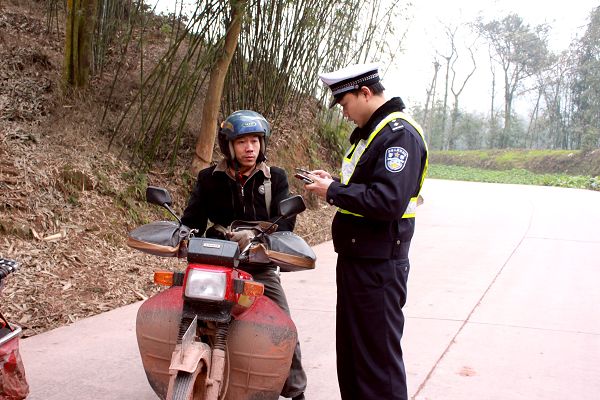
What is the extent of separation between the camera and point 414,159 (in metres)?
2.68

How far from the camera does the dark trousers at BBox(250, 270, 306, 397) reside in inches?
128

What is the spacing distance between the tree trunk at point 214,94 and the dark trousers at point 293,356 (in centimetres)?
372

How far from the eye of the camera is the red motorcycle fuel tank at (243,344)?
2.79 m

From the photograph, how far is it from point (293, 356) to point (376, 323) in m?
0.64

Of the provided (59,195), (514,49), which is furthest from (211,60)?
(514,49)

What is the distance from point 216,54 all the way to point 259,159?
392cm

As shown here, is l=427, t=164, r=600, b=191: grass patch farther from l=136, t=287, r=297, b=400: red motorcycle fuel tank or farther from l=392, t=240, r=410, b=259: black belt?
l=136, t=287, r=297, b=400: red motorcycle fuel tank

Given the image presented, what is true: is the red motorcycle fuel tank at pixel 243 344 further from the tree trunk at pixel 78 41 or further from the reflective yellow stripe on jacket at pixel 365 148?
the tree trunk at pixel 78 41

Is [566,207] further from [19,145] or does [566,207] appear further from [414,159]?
[414,159]

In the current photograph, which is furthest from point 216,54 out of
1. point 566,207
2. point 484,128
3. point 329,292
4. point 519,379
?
point 484,128

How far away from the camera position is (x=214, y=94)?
722 cm

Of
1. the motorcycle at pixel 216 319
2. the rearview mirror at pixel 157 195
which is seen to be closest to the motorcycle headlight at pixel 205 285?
the motorcycle at pixel 216 319

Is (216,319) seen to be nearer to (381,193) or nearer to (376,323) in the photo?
(376,323)

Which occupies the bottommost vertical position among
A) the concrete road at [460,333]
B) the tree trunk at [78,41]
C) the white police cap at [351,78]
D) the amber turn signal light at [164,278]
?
the concrete road at [460,333]
